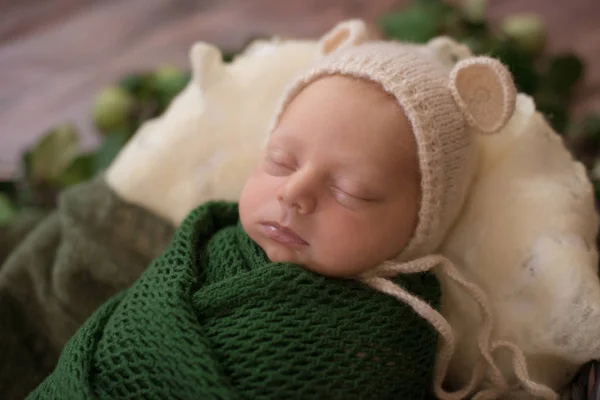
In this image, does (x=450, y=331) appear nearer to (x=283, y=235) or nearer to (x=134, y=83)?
(x=283, y=235)

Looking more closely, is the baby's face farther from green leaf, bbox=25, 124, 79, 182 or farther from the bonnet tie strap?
green leaf, bbox=25, 124, 79, 182

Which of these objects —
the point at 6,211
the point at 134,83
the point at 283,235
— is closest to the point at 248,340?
the point at 283,235

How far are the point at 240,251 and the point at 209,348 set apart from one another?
174 mm

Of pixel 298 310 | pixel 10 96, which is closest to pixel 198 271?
pixel 298 310

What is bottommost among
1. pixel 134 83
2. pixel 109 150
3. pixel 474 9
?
pixel 109 150

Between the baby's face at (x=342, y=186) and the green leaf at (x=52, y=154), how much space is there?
80 centimetres

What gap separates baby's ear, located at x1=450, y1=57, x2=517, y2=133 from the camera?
81cm

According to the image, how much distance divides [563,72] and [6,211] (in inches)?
55.7

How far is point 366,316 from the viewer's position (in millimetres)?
760

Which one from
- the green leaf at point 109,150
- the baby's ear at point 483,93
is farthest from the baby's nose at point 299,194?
the green leaf at point 109,150

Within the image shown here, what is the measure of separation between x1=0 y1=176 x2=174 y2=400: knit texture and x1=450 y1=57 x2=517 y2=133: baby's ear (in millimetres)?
571

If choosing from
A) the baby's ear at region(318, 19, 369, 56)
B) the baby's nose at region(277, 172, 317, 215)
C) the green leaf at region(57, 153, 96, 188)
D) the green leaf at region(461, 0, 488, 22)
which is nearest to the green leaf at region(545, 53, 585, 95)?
the green leaf at region(461, 0, 488, 22)

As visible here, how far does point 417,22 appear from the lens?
1.53 meters

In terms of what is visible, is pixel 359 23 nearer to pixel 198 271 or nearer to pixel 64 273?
pixel 198 271
